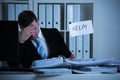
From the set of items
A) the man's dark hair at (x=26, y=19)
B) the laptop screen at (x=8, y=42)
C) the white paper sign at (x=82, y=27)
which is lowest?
the laptop screen at (x=8, y=42)

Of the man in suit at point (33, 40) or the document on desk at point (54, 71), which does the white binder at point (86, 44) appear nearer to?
the man in suit at point (33, 40)

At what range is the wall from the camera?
11.4 ft

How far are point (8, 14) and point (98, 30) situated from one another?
4.11 feet

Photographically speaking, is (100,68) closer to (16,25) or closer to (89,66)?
(89,66)

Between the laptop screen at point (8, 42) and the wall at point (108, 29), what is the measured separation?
99.1 inches

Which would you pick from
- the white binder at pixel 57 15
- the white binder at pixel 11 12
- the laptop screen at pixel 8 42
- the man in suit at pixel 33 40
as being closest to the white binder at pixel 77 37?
the white binder at pixel 57 15

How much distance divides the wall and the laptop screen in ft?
8.26

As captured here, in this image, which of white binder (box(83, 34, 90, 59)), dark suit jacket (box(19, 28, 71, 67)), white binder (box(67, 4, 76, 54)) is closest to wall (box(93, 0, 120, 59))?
white binder (box(83, 34, 90, 59))

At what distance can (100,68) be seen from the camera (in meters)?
0.77

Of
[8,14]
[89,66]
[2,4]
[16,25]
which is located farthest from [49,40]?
[2,4]

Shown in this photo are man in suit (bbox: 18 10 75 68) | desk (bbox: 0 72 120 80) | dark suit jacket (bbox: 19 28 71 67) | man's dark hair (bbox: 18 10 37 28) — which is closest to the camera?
desk (bbox: 0 72 120 80)

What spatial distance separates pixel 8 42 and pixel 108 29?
2683 mm

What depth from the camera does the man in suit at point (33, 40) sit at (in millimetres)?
1464

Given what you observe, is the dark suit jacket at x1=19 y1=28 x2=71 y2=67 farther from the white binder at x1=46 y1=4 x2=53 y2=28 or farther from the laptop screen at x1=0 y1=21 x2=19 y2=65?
the white binder at x1=46 y1=4 x2=53 y2=28
